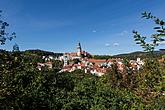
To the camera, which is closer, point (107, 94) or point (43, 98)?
point (43, 98)

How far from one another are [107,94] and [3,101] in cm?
2377

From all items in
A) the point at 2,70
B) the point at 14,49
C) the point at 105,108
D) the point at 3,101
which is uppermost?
the point at 14,49

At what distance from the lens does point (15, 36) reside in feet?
34.8

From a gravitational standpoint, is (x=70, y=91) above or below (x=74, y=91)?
below

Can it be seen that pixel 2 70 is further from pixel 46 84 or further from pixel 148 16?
pixel 46 84

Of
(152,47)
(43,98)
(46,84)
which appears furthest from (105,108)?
(152,47)

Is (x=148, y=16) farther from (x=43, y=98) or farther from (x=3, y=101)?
(x=43, y=98)

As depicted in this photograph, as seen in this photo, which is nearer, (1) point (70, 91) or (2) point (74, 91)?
(2) point (74, 91)

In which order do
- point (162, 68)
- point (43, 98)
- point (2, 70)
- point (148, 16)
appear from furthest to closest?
point (43, 98), point (2, 70), point (162, 68), point (148, 16)

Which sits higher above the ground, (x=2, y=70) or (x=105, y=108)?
(x=2, y=70)

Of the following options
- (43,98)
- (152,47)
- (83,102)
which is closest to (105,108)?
(83,102)

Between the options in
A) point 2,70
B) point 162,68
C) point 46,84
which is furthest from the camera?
point 46,84

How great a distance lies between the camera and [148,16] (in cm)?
253

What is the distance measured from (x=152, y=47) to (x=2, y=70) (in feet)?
26.0
